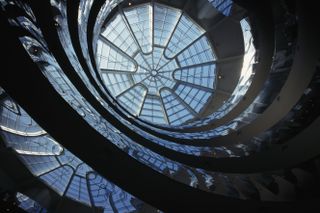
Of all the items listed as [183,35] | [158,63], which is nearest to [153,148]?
[158,63]

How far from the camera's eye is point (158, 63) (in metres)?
27.0

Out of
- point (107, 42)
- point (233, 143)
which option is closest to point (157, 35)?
point (107, 42)

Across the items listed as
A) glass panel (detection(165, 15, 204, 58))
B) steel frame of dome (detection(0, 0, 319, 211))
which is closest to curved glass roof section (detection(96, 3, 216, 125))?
glass panel (detection(165, 15, 204, 58))

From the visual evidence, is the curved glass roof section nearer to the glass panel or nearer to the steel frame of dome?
the glass panel

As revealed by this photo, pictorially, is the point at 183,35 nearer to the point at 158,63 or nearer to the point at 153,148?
the point at 158,63

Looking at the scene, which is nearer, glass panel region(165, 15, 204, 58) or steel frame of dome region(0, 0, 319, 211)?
steel frame of dome region(0, 0, 319, 211)

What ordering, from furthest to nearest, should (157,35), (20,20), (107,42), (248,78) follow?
1. (157,35)
2. (107,42)
3. (248,78)
4. (20,20)

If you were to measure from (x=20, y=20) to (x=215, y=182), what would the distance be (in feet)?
25.2

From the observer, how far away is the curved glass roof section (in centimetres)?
2491

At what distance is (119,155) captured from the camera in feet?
28.2

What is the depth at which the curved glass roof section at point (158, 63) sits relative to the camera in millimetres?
24906

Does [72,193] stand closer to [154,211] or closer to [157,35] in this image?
[154,211]

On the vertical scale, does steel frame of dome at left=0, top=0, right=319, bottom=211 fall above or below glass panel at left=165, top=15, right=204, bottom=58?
below

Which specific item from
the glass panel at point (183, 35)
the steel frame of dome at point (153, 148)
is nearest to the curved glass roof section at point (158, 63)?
the glass panel at point (183, 35)
